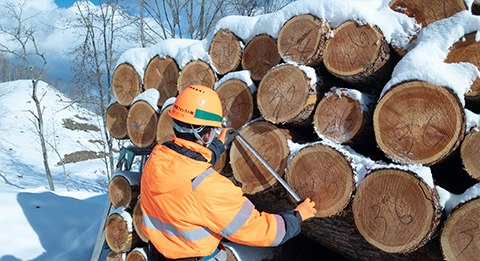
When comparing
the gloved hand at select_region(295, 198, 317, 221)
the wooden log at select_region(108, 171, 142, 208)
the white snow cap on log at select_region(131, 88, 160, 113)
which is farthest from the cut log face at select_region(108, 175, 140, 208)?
the gloved hand at select_region(295, 198, 317, 221)

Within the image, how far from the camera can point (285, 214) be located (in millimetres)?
1756

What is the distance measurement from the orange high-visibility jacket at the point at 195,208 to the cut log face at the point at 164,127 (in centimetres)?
156

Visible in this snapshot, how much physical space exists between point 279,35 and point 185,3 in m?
9.49

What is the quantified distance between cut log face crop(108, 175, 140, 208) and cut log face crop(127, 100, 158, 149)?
2.38 ft

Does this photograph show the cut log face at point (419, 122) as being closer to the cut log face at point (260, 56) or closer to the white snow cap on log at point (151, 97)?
the cut log face at point (260, 56)

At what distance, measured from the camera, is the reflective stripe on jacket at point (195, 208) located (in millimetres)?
1440

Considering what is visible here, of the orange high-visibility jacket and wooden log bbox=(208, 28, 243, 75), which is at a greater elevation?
wooden log bbox=(208, 28, 243, 75)

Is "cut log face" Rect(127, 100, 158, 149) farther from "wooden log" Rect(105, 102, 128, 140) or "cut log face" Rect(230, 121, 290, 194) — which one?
"cut log face" Rect(230, 121, 290, 194)

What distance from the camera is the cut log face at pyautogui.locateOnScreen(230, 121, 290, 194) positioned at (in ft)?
7.22

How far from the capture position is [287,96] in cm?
216

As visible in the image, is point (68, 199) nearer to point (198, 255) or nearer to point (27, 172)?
point (198, 255)

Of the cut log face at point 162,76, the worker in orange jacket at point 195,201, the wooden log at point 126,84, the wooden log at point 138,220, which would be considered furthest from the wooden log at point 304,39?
the wooden log at point 138,220

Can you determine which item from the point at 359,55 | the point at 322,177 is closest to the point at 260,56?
the point at 359,55

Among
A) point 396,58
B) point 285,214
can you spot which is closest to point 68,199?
point 285,214
